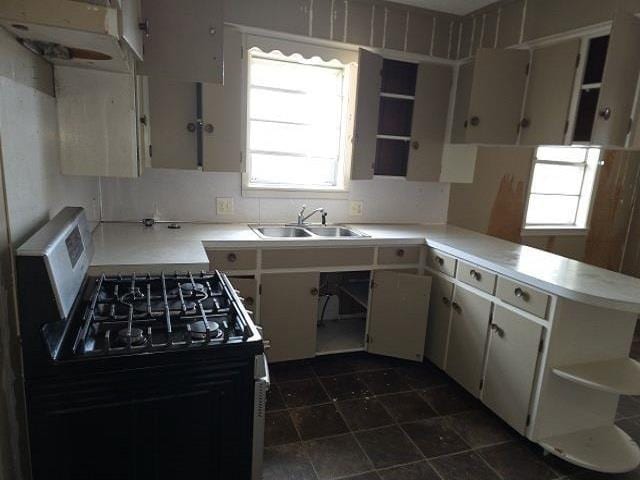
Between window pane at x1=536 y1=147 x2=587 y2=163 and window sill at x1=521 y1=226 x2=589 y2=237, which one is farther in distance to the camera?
window sill at x1=521 y1=226 x2=589 y2=237

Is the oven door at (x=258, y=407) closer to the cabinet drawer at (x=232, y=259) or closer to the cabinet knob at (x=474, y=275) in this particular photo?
the cabinet drawer at (x=232, y=259)

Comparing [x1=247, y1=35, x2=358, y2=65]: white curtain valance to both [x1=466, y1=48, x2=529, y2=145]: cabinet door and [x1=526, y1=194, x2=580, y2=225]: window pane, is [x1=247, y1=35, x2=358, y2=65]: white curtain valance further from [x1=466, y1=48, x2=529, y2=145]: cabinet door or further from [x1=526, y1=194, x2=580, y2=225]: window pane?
[x1=526, y1=194, x2=580, y2=225]: window pane

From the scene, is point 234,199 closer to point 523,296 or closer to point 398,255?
point 398,255

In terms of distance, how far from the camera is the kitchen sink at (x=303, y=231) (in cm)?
279

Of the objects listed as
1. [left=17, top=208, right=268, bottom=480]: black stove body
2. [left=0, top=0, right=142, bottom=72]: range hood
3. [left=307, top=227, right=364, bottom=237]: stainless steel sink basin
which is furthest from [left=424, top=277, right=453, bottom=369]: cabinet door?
[left=0, top=0, right=142, bottom=72]: range hood

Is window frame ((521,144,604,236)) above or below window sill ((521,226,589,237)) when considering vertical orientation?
above

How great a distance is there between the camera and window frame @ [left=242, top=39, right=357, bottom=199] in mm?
2676

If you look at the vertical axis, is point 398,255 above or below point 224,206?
below

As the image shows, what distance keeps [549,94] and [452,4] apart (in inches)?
38.3

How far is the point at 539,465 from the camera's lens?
1915mm

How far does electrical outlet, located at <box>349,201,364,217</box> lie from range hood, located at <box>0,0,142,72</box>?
1.95 m

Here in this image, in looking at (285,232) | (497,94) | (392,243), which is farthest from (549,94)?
(285,232)

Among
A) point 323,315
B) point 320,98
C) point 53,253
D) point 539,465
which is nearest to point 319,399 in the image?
point 323,315

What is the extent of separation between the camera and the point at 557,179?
12.6 ft
